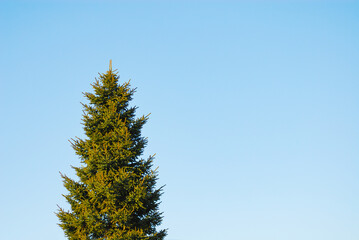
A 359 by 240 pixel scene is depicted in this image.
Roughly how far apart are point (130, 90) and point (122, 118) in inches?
81.9

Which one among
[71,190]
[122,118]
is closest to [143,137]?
[122,118]

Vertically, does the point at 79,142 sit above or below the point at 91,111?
below

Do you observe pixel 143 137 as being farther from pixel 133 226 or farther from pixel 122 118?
pixel 133 226

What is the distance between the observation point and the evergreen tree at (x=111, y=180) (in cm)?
2259

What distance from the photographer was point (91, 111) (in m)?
25.1

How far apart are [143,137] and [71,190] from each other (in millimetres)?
5676

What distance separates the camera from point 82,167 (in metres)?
24.2

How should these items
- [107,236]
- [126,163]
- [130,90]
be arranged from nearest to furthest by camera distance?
[107,236], [126,163], [130,90]

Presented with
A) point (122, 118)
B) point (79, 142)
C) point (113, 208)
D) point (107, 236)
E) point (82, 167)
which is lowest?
point (107, 236)

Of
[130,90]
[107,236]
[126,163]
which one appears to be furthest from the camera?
[130,90]

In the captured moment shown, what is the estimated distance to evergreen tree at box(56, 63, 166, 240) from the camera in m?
22.6

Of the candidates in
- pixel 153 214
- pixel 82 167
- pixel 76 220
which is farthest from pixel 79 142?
pixel 153 214

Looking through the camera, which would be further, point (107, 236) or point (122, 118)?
point (122, 118)

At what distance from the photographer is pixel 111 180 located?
76.8 feet
